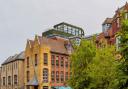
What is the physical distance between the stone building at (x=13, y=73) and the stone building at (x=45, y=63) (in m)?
4.13

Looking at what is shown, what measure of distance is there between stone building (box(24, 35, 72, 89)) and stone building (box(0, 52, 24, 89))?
13.6 feet

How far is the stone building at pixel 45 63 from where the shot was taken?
82.8 metres

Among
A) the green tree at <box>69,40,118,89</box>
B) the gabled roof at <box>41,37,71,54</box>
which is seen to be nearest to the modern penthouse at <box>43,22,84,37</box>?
the gabled roof at <box>41,37,71,54</box>

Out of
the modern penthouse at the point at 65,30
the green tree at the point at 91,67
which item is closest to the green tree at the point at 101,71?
the green tree at the point at 91,67

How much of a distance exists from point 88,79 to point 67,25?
6224 cm

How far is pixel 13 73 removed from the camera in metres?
97.6

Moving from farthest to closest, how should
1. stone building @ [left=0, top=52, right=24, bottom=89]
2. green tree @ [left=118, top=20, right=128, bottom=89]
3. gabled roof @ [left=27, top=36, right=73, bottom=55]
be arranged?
1. stone building @ [left=0, top=52, right=24, bottom=89]
2. gabled roof @ [left=27, top=36, right=73, bottom=55]
3. green tree @ [left=118, top=20, right=128, bottom=89]

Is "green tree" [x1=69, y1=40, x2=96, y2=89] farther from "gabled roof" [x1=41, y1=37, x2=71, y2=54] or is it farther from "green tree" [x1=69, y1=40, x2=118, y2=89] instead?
"gabled roof" [x1=41, y1=37, x2=71, y2=54]

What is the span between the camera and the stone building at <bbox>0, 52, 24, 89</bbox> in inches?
3659

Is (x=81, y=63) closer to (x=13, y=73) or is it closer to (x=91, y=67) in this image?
(x=91, y=67)

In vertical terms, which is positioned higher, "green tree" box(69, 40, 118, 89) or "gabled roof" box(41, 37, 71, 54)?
"gabled roof" box(41, 37, 71, 54)

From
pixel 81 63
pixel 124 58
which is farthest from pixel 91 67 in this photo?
pixel 124 58

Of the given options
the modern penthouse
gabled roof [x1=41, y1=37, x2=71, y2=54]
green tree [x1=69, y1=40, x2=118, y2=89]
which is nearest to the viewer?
green tree [x1=69, y1=40, x2=118, y2=89]

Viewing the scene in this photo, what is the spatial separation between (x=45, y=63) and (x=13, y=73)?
1731 centimetres
